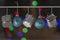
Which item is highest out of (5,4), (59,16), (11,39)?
(5,4)

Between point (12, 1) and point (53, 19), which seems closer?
point (53, 19)

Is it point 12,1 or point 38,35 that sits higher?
point 12,1

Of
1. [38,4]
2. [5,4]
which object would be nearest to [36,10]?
[38,4]

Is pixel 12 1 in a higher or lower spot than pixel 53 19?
higher

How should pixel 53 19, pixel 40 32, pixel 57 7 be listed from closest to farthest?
pixel 53 19
pixel 57 7
pixel 40 32

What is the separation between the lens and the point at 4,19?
1323 millimetres

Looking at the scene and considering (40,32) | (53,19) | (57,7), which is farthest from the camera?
(40,32)

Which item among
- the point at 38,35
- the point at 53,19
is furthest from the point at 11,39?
the point at 53,19

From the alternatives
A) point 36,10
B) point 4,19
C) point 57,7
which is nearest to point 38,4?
point 36,10

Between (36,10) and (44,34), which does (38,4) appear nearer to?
(36,10)

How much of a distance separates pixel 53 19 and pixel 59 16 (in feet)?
0.84

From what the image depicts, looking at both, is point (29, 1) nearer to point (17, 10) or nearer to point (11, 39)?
point (17, 10)

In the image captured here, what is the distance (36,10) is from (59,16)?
243mm

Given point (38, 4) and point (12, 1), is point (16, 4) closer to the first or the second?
point (12, 1)
